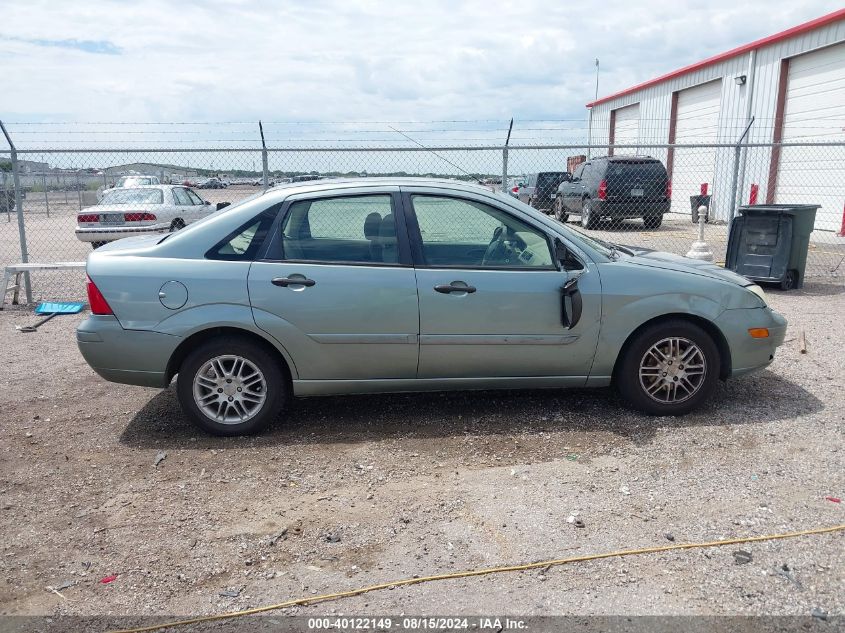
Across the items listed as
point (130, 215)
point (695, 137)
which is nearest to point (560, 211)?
point (695, 137)

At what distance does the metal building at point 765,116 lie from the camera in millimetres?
16438

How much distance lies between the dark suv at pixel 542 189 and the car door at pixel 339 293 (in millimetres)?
20067

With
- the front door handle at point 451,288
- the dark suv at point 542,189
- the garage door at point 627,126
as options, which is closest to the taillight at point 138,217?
the front door handle at point 451,288

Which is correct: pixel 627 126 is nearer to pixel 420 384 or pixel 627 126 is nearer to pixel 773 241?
pixel 773 241

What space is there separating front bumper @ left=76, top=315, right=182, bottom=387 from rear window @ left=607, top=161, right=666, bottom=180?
14.6 m

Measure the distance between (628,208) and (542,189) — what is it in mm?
8081

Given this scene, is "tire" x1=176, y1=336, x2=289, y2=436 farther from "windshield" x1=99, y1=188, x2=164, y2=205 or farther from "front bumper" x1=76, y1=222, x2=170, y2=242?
"windshield" x1=99, y1=188, x2=164, y2=205

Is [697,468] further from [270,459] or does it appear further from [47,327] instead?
[47,327]

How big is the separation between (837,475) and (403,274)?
2.80 meters

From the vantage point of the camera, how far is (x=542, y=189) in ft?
81.0

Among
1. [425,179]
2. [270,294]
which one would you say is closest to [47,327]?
[270,294]

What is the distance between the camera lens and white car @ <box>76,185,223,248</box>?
13.8 meters

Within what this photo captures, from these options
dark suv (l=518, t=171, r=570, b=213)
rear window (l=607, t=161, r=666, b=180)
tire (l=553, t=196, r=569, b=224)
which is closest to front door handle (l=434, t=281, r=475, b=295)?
rear window (l=607, t=161, r=666, b=180)

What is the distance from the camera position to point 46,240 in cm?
1970
